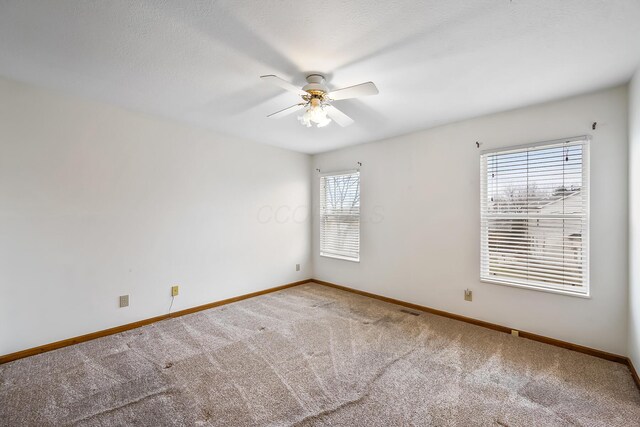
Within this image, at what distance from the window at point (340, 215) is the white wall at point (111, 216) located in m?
1.10

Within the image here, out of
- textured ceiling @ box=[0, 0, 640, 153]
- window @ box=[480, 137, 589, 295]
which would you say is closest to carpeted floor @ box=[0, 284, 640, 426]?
window @ box=[480, 137, 589, 295]

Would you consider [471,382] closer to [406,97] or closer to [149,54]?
[406,97]

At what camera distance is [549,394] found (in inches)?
77.4

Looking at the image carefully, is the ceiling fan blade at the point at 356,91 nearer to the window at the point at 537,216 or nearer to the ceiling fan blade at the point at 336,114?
the ceiling fan blade at the point at 336,114

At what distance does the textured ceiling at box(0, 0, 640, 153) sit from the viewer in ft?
5.03

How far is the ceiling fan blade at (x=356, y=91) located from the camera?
1984mm

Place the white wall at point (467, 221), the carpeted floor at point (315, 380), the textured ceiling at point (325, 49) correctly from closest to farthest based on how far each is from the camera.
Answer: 1. the textured ceiling at point (325, 49)
2. the carpeted floor at point (315, 380)
3. the white wall at point (467, 221)

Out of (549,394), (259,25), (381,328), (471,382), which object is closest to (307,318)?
(381,328)

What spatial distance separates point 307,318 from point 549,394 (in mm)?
2253

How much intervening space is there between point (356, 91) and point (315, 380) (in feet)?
7.23

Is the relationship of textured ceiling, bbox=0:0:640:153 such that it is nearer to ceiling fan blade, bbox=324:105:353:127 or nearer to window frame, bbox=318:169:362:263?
ceiling fan blade, bbox=324:105:353:127

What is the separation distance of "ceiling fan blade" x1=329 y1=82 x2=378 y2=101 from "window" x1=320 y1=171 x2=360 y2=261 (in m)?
2.28

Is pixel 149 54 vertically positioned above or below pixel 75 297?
above

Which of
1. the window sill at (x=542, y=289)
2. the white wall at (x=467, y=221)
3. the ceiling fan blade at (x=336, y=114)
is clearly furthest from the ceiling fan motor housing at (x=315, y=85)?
the window sill at (x=542, y=289)
